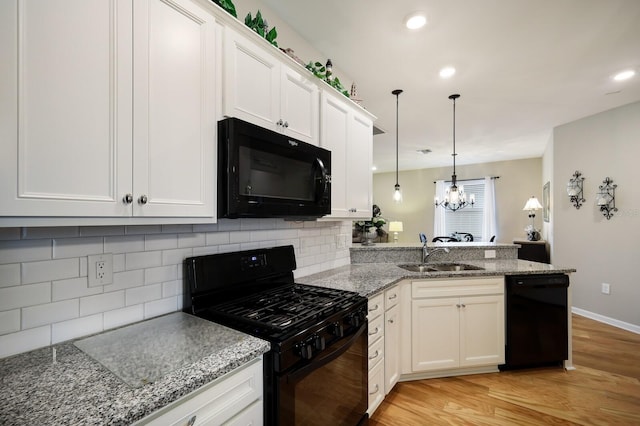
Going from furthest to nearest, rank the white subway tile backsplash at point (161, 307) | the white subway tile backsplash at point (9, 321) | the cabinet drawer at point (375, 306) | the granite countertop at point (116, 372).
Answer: the cabinet drawer at point (375, 306) < the white subway tile backsplash at point (161, 307) < the white subway tile backsplash at point (9, 321) < the granite countertop at point (116, 372)

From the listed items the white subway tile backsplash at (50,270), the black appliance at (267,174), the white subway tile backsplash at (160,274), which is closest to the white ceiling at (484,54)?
the black appliance at (267,174)

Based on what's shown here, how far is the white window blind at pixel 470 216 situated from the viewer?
7.25 metres

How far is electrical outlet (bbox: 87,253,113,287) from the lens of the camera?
109 cm

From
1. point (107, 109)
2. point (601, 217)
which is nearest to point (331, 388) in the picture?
point (107, 109)

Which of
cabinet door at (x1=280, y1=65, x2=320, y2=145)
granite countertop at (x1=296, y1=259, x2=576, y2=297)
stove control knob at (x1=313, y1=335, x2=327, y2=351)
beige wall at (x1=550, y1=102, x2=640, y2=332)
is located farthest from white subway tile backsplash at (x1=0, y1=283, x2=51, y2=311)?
beige wall at (x1=550, y1=102, x2=640, y2=332)

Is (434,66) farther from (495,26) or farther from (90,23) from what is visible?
(90,23)

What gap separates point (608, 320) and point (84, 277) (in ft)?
17.9

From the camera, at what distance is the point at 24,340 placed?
0.94 m

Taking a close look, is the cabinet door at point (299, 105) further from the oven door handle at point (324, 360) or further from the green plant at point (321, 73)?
the oven door handle at point (324, 360)

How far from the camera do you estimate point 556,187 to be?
4504mm

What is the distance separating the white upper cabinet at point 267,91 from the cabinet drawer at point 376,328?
122 cm

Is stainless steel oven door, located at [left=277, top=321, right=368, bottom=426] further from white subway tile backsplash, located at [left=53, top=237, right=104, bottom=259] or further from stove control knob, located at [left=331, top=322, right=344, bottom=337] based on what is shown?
white subway tile backsplash, located at [left=53, top=237, right=104, bottom=259]

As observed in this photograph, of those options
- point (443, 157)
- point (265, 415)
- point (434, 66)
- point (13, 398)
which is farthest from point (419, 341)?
point (443, 157)

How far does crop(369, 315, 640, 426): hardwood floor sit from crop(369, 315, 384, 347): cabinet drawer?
564 mm
